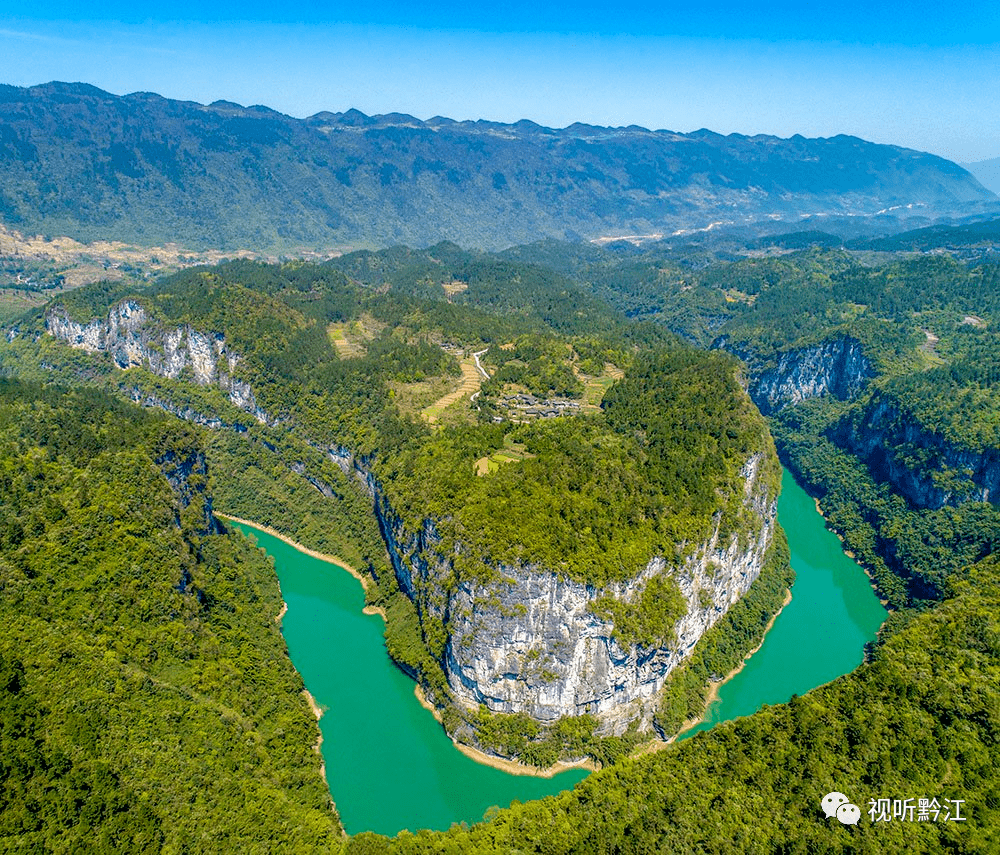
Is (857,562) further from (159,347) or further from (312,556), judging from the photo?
(159,347)

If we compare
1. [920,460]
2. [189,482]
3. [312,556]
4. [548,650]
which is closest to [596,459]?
[548,650]

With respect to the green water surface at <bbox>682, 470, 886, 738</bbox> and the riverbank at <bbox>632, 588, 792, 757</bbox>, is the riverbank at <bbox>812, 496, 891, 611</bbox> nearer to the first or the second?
the green water surface at <bbox>682, 470, 886, 738</bbox>

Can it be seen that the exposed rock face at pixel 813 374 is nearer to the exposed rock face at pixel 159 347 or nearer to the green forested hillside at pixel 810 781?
the green forested hillside at pixel 810 781

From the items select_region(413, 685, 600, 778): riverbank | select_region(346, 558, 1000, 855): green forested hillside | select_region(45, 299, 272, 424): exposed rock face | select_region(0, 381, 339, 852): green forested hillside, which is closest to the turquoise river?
select_region(413, 685, 600, 778): riverbank

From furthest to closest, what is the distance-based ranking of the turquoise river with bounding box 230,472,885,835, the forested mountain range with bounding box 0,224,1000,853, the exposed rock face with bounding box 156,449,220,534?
1. the exposed rock face with bounding box 156,449,220,534
2. the turquoise river with bounding box 230,472,885,835
3. the forested mountain range with bounding box 0,224,1000,853

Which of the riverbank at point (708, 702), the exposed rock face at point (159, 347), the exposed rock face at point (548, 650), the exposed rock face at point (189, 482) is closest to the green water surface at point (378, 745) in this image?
the exposed rock face at point (548, 650)

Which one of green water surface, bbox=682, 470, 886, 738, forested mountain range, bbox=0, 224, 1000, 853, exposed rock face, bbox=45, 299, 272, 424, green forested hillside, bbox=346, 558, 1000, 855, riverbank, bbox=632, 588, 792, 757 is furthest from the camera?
exposed rock face, bbox=45, 299, 272, 424
